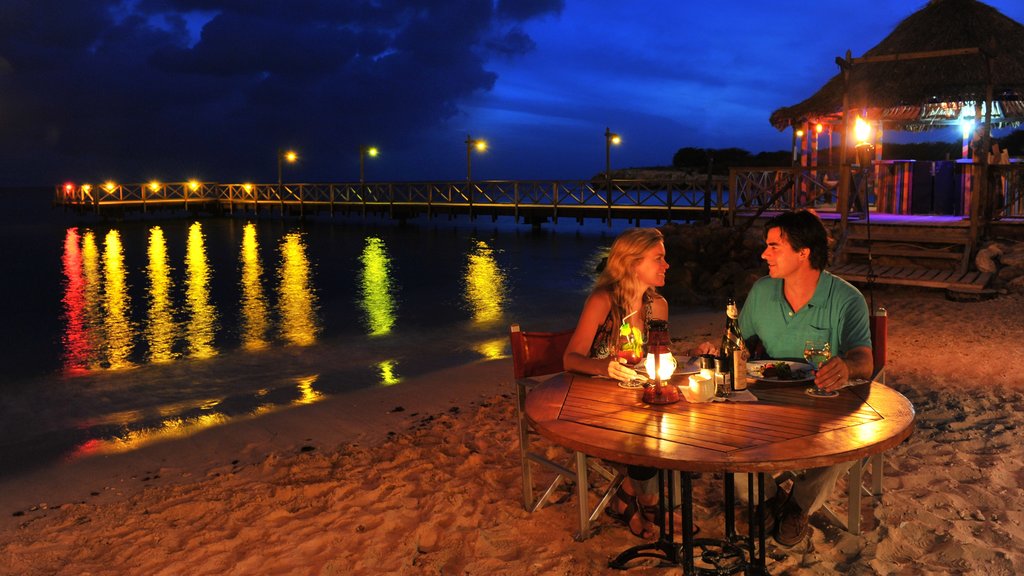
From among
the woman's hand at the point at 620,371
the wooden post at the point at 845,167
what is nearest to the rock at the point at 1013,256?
the wooden post at the point at 845,167

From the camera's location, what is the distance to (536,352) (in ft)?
11.1

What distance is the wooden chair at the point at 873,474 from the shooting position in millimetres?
2969

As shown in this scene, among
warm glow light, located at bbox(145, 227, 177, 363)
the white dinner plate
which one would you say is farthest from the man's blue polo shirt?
warm glow light, located at bbox(145, 227, 177, 363)

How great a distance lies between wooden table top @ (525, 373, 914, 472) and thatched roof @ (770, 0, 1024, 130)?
34.6 ft

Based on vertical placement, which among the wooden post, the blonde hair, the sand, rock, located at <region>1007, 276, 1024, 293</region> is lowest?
the sand

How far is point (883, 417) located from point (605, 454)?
0.93 meters

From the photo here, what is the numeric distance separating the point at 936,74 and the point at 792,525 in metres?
12.2

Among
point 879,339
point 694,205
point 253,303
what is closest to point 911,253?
point 879,339

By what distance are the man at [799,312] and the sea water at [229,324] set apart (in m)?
→ 4.78

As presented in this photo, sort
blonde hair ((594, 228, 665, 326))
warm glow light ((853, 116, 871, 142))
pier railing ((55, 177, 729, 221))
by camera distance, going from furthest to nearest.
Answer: pier railing ((55, 177, 729, 221)) → warm glow light ((853, 116, 871, 142)) → blonde hair ((594, 228, 665, 326))

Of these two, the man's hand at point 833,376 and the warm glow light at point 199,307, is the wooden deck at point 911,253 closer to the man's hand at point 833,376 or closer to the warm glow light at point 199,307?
the man's hand at point 833,376

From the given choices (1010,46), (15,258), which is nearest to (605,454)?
(1010,46)

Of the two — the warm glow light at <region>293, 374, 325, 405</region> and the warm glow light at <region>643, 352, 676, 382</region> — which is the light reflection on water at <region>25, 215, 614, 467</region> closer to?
the warm glow light at <region>293, 374, 325, 405</region>

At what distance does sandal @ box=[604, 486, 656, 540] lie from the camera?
10.0 ft
